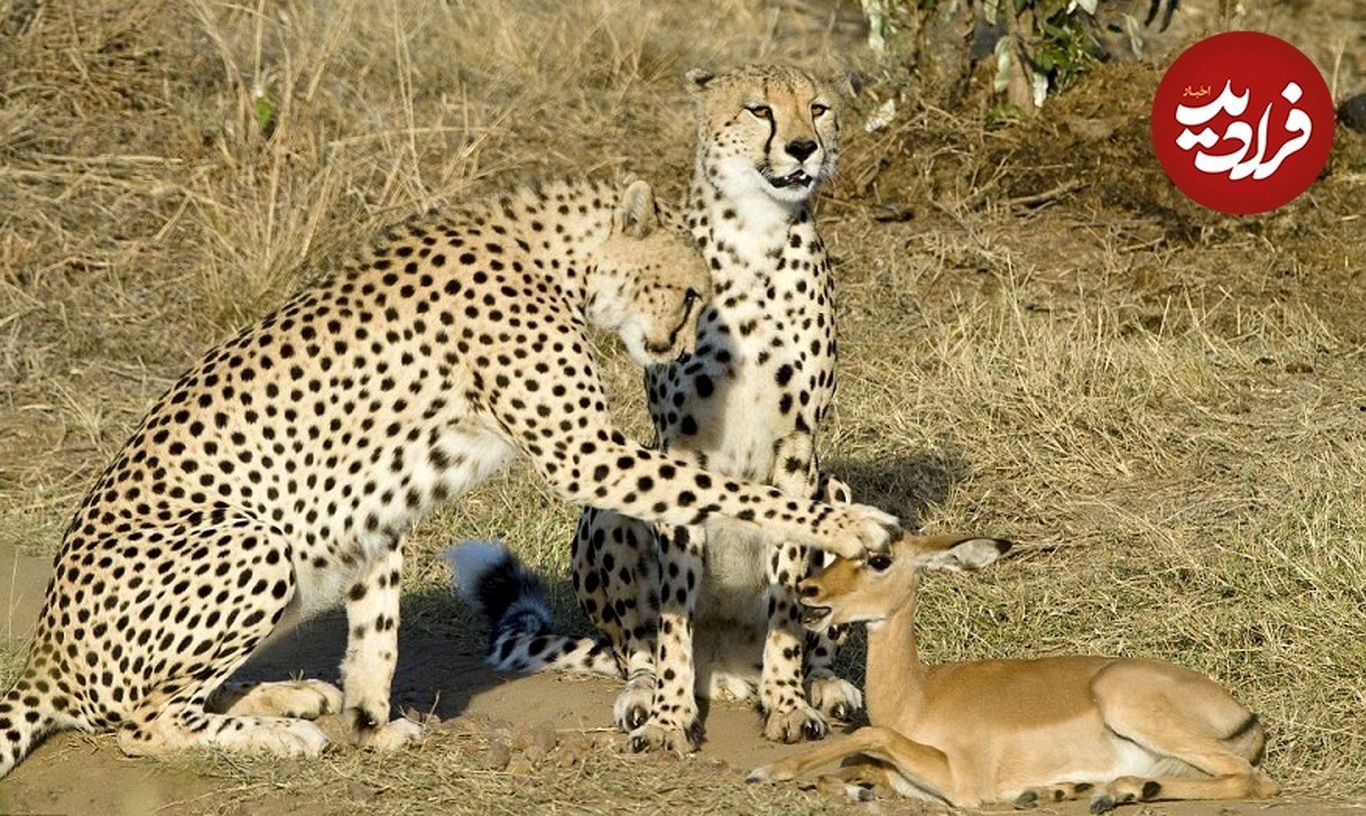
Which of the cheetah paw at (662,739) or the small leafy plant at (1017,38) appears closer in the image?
the cheetah paw at (662,739)

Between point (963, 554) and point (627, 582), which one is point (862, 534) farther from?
point (627, 582)

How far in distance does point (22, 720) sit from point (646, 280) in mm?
1770

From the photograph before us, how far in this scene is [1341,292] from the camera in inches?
315

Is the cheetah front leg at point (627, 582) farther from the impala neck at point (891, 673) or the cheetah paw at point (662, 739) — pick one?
the impala neck at point (891, 673)

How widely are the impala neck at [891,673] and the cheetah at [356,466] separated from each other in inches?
8.2

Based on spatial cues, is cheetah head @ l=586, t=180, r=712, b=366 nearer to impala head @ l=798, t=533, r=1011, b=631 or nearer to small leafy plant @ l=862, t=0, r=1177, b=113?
impala head @ l=798, t=533, r=1011, b=631

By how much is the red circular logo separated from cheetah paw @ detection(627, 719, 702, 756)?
Result: 4.10m

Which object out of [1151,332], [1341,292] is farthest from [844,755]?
[1341,292]

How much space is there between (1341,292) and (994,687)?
12.3 feet

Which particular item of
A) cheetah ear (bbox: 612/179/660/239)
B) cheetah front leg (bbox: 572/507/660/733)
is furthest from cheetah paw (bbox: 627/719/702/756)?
cheetah ear (bbox: 612/179/660/239)

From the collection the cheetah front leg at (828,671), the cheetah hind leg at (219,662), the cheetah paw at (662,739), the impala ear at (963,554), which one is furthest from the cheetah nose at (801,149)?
the cheetah hind leg at (219,662)

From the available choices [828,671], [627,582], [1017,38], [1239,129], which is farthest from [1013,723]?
[1017,38]

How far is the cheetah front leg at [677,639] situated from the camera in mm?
5312

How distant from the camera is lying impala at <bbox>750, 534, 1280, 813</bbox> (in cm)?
459
